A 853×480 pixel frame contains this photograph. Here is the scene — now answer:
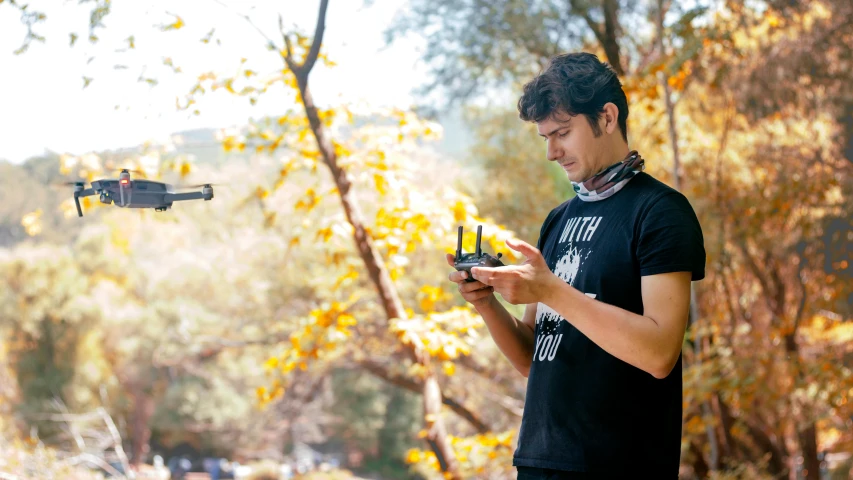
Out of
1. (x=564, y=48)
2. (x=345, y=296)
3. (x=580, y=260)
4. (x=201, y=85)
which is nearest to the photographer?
(x=580, y=260)

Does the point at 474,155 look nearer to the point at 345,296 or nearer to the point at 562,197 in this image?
the point at 345,296

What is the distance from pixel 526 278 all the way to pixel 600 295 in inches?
5.7

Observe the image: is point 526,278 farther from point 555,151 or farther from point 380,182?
point 380,182

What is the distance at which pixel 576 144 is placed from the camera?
39.3 inches

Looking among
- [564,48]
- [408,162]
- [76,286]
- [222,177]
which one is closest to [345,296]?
[222,177]

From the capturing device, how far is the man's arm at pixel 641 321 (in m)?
0.84

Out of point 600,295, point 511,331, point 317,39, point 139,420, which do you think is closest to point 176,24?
point 317,39

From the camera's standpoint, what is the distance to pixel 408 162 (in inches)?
119

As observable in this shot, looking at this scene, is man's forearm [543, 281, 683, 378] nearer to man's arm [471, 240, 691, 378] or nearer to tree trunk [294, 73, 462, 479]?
man's arm [471, 240, 691, 378]

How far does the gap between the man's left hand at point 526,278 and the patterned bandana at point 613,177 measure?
20 centimetres

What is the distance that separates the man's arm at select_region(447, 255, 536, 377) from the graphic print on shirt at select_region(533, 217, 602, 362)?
0.06m

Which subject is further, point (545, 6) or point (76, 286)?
point (76, 286)

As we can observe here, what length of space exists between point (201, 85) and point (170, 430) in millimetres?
13317

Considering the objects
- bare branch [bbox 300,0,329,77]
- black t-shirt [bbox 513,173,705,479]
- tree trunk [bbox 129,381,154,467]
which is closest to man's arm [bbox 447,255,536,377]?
black t-shirt [bbox 513,173,705,479]
